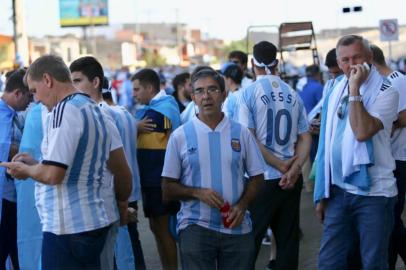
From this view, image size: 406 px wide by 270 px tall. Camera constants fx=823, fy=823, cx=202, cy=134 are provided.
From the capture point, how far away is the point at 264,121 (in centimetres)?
685

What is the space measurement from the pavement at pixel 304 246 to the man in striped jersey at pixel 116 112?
116cm

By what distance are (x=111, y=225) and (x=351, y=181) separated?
5.36 feet

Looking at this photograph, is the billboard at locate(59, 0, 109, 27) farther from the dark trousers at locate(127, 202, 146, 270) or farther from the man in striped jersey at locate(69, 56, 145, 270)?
the man in striped jersey at locate(69, 56, 145, 270)

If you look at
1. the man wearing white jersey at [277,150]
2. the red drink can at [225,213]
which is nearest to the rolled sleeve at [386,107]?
the red drink can at [225,213]

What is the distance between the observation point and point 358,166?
5426 millimetres

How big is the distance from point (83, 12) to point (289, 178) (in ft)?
229

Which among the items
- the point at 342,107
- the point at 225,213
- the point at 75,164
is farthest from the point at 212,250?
the point at 342,107

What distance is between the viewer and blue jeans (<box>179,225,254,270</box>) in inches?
213

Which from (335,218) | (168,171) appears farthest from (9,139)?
(335,218)

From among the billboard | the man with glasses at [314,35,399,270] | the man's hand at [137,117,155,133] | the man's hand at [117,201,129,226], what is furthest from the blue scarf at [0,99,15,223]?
the billboard

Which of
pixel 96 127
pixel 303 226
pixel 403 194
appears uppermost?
pixel 96 127

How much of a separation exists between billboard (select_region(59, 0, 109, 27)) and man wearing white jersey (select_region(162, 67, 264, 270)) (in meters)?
70.1

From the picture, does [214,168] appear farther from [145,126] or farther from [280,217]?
[145,126]

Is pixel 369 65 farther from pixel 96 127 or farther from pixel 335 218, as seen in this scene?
pixel 96 127
